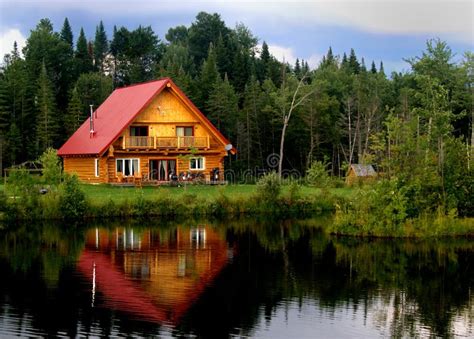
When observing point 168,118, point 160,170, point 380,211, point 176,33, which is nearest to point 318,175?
point 160,170

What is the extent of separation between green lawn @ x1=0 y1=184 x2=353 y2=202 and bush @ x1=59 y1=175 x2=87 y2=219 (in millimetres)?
1320

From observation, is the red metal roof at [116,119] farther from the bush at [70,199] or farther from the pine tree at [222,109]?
the bush at [70,199]

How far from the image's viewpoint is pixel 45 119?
56.6 meters

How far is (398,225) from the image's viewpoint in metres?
29.1

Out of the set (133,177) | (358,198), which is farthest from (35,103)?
(358,198)

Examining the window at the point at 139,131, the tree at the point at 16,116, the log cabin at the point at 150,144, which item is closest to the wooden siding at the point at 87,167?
the log cabin at the point at 150,144

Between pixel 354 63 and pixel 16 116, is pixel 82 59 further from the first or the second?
pixel 354 63

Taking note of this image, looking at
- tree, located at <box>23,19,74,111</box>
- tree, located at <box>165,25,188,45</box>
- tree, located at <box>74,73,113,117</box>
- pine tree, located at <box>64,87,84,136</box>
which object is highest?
tree, located at <box>165,25,188,45</box>

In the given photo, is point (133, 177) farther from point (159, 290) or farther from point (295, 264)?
point (159, 290)

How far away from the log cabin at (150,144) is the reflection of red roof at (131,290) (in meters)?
22.7

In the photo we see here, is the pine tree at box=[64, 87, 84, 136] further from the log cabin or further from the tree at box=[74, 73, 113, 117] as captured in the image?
the log cabin

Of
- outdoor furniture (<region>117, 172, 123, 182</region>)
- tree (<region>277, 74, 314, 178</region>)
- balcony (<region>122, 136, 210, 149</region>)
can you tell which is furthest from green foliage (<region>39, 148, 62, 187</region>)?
tree (<region>277, 74, 314, 178</region>)

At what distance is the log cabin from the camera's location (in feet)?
155

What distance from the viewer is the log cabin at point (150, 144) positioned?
47.2m
